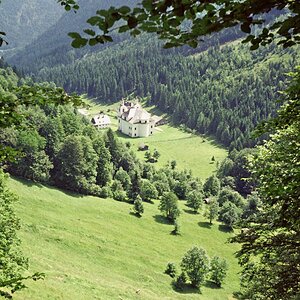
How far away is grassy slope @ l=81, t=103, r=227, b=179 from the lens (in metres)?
141

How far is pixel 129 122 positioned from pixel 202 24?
16934cm

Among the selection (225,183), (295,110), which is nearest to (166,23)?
(295,110)

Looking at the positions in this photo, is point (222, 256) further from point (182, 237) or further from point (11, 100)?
point (11, 100)

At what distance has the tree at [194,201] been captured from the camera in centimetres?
9106

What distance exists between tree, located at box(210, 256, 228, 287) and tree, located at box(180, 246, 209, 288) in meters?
2.92

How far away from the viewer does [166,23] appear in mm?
3867

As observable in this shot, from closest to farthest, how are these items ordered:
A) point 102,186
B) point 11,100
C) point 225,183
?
point 11,100
point 102,186
point 225,183

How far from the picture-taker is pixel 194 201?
9162 cm

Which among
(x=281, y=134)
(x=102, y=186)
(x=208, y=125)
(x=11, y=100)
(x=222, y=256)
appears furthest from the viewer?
(x=208, y=125)

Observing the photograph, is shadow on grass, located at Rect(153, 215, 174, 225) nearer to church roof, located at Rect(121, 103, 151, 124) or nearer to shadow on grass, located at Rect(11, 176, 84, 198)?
shadow on grass, located at Rect(11, 176, 84, 198)

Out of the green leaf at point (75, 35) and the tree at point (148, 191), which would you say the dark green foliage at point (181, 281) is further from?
the green leaf at point (75, 35)

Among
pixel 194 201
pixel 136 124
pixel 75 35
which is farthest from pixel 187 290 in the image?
pixel 136 124

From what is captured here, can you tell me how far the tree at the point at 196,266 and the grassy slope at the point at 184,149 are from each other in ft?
238

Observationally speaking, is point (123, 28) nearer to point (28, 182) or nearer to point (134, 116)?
point (28, 182)
